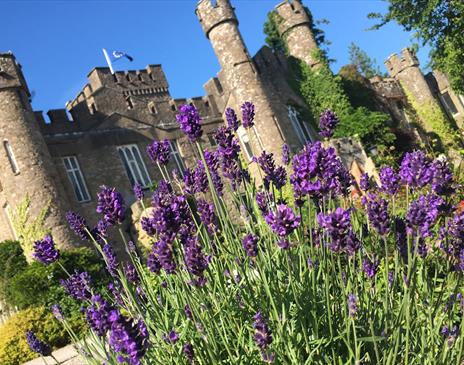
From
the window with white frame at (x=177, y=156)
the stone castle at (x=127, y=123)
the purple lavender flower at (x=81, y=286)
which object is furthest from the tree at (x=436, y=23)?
the purple lavender flower at (x=81, y=286)

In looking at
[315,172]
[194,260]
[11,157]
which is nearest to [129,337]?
[194,260]

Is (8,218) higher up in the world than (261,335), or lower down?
higher up

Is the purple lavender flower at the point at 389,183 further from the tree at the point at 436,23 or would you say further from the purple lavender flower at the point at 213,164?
the tree at the point at 436,23

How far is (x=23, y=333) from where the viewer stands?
9.95 meters

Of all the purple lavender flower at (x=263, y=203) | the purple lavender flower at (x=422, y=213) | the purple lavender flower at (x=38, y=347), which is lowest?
the purple lavender flower at (x=422, y=213)

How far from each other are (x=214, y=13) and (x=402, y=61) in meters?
17.1

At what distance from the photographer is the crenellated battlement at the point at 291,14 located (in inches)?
1015

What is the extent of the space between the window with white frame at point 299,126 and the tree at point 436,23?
746cm

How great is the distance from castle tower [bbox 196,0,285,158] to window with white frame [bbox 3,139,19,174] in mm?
9898

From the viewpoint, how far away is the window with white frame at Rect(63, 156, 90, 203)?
61.5 feet

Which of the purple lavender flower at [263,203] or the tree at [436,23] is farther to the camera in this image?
the tree at [436,23]

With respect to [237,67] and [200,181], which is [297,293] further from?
[237,67]

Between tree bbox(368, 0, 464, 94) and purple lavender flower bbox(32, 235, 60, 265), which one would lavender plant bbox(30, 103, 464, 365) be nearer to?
purple lavender flower bbox(32, 235, 60, 265)

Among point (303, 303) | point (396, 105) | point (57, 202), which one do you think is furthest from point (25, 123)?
point (396, 105)
